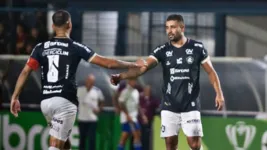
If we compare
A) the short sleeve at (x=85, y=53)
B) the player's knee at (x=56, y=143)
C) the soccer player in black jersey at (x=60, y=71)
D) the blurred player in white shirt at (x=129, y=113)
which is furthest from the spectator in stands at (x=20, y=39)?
the player's knee at (x=56, y=143)

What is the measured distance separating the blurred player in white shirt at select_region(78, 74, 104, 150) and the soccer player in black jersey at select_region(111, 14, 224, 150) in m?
4.01

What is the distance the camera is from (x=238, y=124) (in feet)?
46.2

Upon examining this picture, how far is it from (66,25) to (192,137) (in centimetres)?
210

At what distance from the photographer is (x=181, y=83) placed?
10.5 m

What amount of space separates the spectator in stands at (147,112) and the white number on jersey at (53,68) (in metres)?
4.60

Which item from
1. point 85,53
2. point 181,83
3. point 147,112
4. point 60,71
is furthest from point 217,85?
point 147,112

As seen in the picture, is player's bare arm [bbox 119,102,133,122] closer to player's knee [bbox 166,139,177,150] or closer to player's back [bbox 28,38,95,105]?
player's knee [bbox 166,139,177,150]

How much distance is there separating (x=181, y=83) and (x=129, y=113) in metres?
4.22

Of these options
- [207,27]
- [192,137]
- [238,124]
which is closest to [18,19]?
[207,27]

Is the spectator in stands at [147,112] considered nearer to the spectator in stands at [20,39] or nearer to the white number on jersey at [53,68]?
the spectator in stands at [20,39]

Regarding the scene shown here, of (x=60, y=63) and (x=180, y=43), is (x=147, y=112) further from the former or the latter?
(x=60, y=63)

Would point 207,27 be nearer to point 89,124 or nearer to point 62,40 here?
point 89,124

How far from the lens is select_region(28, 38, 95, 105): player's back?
32.3ft

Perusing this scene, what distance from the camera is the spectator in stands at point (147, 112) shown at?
14.3 meters
